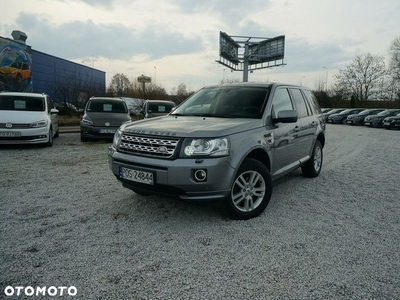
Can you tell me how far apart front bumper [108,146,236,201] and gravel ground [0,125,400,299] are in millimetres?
451

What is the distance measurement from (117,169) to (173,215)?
2.99ft

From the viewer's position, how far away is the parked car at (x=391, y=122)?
20.8 metres

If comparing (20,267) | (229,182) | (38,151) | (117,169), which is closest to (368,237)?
(229,182)

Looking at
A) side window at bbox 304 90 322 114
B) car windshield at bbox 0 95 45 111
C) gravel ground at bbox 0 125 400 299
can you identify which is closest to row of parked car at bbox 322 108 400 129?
side window at bbox 304 90 322 114

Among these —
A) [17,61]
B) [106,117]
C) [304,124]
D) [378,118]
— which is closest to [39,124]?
[106,117]

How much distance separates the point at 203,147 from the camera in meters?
3.13

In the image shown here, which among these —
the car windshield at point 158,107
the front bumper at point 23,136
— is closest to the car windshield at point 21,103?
the front bumper at point 23,136

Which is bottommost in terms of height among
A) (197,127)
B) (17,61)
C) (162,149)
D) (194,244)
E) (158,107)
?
(194,244)

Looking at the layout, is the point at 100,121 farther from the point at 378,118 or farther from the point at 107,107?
the point at 378,118

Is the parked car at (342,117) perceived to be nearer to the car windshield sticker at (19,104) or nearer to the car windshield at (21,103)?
the car windshield at (21,103)

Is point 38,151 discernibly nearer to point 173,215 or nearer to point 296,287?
point 173,215

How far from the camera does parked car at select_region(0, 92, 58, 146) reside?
7.89 m

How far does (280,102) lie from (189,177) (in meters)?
2.18

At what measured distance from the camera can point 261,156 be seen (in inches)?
153
